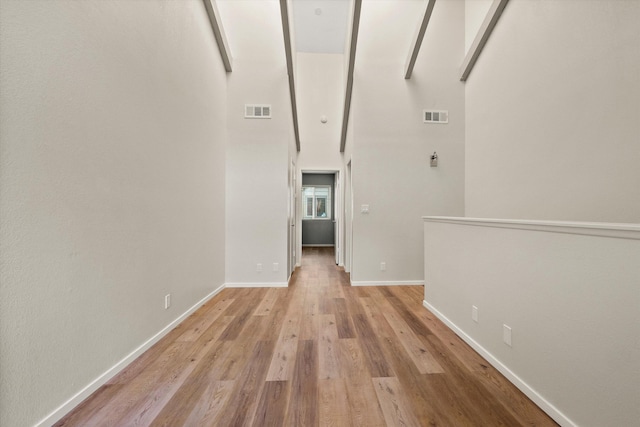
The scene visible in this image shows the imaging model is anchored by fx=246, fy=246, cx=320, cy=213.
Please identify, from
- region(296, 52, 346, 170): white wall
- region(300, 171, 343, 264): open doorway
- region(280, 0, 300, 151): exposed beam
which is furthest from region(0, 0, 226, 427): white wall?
region(300, 171, 343, 264): open doorway

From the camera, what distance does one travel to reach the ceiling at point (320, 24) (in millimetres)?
4511

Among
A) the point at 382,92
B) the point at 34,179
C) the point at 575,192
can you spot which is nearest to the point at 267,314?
the point at 34,179

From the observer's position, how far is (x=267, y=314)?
2.62m

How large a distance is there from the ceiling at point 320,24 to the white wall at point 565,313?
180 inches

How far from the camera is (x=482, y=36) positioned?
134 inches

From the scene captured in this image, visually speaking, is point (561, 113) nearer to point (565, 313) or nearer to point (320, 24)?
point (565, 313)

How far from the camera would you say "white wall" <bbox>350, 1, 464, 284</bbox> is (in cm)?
381

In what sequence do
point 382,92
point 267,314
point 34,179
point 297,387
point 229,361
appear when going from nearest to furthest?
point 34,179, point 297,387, point 229,361, point 267,314, point 382,92

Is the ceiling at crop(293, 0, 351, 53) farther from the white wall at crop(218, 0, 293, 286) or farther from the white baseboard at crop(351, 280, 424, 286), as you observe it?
the white baseboard at crop(351, 280, 424, 286)

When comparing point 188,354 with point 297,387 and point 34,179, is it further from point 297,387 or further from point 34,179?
point 34,179

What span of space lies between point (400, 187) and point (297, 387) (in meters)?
3.12

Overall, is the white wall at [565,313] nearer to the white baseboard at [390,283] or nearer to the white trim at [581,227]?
the white trim at [581,227]

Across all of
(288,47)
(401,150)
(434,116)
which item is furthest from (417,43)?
(288,47)

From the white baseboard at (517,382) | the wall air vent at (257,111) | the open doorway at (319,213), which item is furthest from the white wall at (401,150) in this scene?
the open doorway at (319,213)
